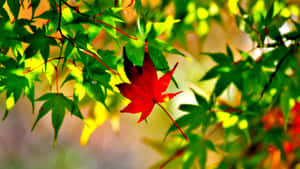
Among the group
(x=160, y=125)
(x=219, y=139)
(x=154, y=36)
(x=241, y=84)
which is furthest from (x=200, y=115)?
(x=160, y=125)

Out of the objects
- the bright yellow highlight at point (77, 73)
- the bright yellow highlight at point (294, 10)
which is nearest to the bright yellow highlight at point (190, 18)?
the bright yellow highlight at point (294, 10)

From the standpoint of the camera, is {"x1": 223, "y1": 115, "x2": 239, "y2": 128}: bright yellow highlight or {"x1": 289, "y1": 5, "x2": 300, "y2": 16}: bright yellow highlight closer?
{"x1": 223, "y1": 115, "x2": 239, "y2": 128}: bright yellow highlight

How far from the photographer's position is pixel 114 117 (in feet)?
2.78

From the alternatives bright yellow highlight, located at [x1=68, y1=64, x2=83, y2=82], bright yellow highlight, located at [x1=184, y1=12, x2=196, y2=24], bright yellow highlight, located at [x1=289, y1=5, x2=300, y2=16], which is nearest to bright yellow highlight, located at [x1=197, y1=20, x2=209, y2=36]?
bright yellow highlight, located at [x1=184, y1=12, x2=196, y2=24]

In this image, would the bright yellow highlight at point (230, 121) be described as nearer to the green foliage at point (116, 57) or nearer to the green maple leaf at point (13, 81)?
the green foliage at point (116, 57)

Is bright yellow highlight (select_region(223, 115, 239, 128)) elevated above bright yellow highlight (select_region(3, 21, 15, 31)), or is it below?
below

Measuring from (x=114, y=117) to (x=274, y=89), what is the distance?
1.63 feet

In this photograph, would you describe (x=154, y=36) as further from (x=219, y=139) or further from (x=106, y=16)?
(x=219, y=139)

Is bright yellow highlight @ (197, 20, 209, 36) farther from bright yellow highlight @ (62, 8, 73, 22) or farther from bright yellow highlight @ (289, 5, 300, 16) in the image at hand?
bright yellow highlight @ (62, 8, 73, 22)

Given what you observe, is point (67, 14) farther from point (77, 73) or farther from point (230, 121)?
point (230, 121)

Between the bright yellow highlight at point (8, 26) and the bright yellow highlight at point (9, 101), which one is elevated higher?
the bright yellow highlight at point (8, 26)

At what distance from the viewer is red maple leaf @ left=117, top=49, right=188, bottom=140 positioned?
348 mm

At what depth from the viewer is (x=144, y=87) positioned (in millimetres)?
361

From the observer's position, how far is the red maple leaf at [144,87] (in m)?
0.35
